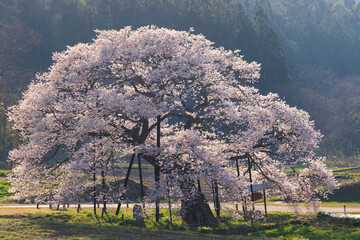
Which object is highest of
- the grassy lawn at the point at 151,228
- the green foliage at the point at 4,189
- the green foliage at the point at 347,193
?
the green foliage at the point at 4,189

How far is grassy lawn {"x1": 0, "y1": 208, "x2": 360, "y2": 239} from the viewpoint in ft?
63.6

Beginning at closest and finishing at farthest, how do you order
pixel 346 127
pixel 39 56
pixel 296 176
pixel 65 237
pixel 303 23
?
1. pixel 65 237
2. pixel 296 176
3. pixel 346 127
4. pixel 39 56
5. pixel 303 23

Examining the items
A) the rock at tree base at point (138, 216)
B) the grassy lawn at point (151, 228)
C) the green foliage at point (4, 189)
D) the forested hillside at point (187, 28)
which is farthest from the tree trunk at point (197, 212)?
the forested hillside at point (187, 28)

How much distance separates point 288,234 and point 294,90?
96.9 m

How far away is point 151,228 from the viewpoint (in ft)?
76.2

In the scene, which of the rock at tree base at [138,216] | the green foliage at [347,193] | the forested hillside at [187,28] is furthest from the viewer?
the forested hillside at [187,28]

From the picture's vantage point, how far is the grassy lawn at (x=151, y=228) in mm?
19375

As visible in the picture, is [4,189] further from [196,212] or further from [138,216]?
[196,212]

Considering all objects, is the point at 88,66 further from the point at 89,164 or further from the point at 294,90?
the point at 294,90

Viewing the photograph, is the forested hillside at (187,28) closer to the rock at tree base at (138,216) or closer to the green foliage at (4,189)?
the green foliage at (4,189)

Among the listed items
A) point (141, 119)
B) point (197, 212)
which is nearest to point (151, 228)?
point (197, 212)

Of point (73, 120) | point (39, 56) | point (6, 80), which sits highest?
point (39, 56)

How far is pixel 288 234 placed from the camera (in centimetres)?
2286

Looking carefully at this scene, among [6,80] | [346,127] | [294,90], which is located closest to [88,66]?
[6,80]
